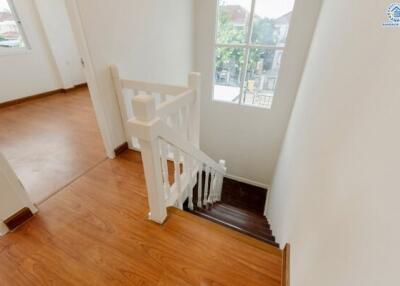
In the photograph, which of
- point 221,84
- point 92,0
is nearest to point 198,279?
point 92,0

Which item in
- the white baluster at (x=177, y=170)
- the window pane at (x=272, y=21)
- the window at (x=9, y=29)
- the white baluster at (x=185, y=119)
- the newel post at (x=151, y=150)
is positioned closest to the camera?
the newel post at (x=151, y=150)

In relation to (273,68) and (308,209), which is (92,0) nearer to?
(308,209)

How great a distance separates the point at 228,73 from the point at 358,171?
10.8 feet

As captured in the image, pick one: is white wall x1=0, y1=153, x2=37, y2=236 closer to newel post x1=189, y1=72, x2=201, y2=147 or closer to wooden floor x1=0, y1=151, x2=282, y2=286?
wooden floor x1=0, y1=151, x2=282, y2=286

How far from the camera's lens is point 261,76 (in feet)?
11.3

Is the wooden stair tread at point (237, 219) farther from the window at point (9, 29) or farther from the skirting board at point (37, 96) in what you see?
the window at point (9, 29)

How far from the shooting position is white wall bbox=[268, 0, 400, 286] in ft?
1.57

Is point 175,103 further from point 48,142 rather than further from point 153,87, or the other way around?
point 48,142

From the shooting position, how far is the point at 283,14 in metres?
2.94

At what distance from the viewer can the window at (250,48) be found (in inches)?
119

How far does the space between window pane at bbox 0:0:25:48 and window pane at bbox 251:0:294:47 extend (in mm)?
3923

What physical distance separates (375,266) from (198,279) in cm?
96

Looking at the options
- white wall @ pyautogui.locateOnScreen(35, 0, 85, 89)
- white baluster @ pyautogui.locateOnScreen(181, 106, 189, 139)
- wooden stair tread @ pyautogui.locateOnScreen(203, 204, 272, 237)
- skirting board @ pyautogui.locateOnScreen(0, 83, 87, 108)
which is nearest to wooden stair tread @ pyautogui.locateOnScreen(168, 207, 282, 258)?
white baluster @ pyautogui.locateOnScreen(181, 106, 189, 139)

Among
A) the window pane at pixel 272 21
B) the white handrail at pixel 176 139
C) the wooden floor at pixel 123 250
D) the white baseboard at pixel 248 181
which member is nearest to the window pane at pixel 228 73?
the window pane at pixel 272 21
